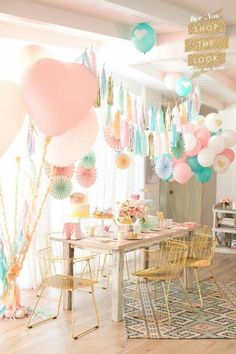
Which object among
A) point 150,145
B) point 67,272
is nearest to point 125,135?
point 150,145

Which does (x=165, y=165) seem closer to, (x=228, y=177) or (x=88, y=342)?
(x=88, y=342)

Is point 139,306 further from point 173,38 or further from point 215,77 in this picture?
point 215,77

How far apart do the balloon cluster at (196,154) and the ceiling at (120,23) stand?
30.2 inches

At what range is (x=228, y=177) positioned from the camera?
8.91 m

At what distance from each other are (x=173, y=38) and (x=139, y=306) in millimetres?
2713

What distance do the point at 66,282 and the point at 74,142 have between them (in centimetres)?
126

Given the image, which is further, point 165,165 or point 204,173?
point 204,173

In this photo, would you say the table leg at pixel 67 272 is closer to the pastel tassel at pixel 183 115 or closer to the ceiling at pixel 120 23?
the ceiling at pixel 120 23

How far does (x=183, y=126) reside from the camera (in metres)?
6.16

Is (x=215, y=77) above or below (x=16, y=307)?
above

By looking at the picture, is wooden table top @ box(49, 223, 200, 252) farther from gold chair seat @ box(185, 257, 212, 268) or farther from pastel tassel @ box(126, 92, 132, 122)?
pastel tassel @ box(126, 92, 132, 122)

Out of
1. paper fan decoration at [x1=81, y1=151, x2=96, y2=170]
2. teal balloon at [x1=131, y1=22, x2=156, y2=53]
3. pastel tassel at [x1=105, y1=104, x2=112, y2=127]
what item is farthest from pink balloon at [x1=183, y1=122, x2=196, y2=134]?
teal balloon at [x1=131, y1=22, x2=156, y2=53]

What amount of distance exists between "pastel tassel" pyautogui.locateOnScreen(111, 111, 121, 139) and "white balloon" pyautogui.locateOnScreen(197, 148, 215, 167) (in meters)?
1.05

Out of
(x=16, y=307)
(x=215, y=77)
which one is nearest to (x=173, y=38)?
(x=215, y=77)
